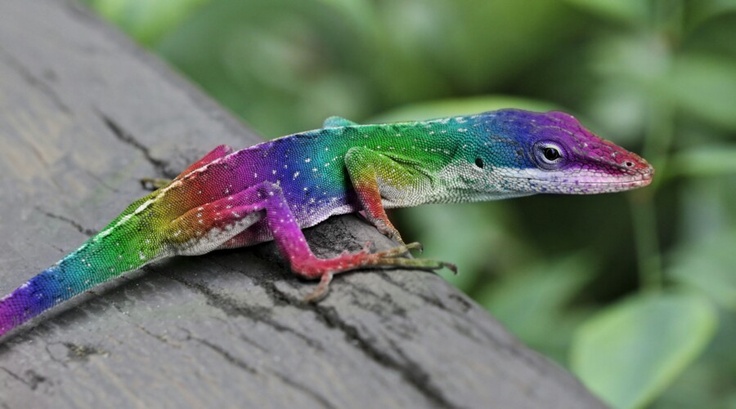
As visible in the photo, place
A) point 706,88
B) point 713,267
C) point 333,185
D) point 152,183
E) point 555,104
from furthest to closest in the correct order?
point 555,104 → point 706,88 → point 713,267 → point 152,183 → point 333,185

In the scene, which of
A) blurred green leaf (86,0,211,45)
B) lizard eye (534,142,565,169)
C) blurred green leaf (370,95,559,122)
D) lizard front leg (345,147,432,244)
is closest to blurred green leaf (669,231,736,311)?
blurred green leaf (370,95,559,122)

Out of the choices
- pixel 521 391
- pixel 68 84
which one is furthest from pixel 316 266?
pixel 68 84

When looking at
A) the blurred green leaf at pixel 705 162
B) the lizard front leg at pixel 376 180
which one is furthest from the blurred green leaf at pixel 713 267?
the lizard front leg at pixel 376 180

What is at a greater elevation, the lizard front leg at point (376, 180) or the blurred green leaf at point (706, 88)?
the blurred green leaf at point (706, 88)

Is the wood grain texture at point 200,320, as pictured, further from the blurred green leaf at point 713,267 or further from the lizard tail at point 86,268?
the blurred green leaf at point 713,267

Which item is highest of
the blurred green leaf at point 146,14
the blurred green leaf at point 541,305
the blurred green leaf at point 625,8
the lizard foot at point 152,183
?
the blurred green leaf at point 625,8

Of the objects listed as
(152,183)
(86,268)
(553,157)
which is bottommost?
(86,268)

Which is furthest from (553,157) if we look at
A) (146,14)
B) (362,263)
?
(146,14)

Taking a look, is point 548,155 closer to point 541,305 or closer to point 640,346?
point 640,346

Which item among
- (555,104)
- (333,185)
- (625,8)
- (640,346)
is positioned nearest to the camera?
(333,185)

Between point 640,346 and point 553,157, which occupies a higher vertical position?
point 553,157
